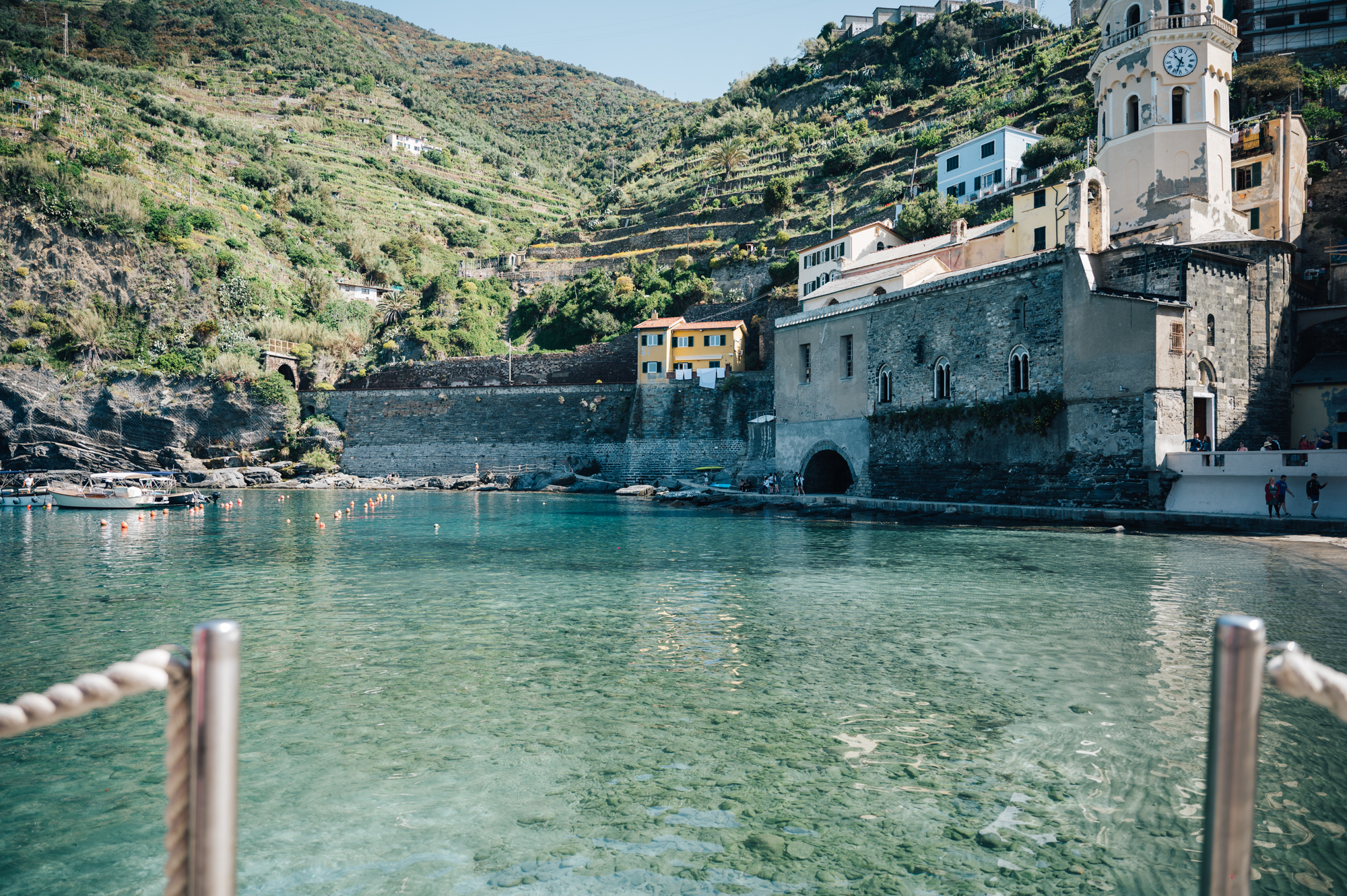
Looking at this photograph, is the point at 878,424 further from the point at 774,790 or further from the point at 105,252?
the point at 105,252

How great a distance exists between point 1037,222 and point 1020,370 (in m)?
8.66

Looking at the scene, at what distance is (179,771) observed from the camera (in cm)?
138

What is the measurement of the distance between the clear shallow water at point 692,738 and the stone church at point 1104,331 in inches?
354

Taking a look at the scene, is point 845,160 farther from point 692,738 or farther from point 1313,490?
point 692,738

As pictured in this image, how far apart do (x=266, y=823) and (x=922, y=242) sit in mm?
34751

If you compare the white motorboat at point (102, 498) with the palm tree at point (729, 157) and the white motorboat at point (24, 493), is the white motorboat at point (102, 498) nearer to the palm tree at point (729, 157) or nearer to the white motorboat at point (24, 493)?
the white motorboat at point (24, 493)

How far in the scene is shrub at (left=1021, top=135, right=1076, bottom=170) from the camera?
4050cm

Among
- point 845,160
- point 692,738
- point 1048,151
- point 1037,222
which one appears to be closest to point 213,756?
point 692,738

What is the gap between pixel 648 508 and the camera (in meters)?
28.6

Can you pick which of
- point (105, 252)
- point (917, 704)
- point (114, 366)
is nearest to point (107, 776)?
point (917, 704)

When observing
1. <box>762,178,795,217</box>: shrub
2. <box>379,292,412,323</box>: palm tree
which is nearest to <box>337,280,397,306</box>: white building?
<box>379,292,412,323</box>: palm tree

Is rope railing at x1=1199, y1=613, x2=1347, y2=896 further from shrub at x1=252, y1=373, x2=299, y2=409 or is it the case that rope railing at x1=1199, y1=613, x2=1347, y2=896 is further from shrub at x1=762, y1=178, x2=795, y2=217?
shrub at x1=762, y1=178, x2=795, y2=217

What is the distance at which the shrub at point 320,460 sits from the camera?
4484 centimetres

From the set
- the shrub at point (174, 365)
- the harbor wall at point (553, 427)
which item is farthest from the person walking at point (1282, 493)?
the shrub at point (174, 365)
